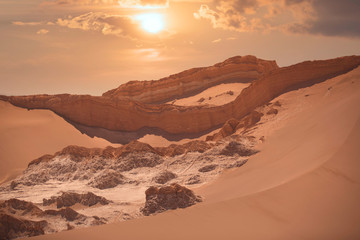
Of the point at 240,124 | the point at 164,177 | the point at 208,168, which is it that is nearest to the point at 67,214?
the point at 164,177

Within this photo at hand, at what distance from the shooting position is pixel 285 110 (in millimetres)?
18109

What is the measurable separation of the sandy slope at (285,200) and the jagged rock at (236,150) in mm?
922

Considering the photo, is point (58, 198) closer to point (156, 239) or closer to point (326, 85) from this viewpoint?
point (156, 239)

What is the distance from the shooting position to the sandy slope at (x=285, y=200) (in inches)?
301

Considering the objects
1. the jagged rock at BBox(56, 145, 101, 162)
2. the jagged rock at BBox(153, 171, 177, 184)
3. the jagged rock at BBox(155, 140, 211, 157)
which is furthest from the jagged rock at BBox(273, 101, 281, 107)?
the jagged rock at BBox(56, 145, 101, 162)

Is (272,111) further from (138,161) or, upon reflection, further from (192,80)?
(192,80)

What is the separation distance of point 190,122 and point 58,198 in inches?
509

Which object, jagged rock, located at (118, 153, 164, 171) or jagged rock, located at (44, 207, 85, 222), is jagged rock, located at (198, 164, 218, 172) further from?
jagged rock, located at (44, 207, 85, 222)

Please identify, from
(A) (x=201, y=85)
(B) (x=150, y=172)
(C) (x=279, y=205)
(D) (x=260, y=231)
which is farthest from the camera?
(A) (x=201, y=85)

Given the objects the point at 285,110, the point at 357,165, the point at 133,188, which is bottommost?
the point at 133,188

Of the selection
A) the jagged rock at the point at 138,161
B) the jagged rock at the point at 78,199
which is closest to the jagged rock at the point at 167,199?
the jagged rock at the point at 78,199

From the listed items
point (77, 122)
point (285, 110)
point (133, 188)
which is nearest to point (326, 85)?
point (285, 110)

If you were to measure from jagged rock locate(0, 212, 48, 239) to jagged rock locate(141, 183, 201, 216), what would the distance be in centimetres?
237

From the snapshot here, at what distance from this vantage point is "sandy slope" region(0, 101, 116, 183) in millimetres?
18656
